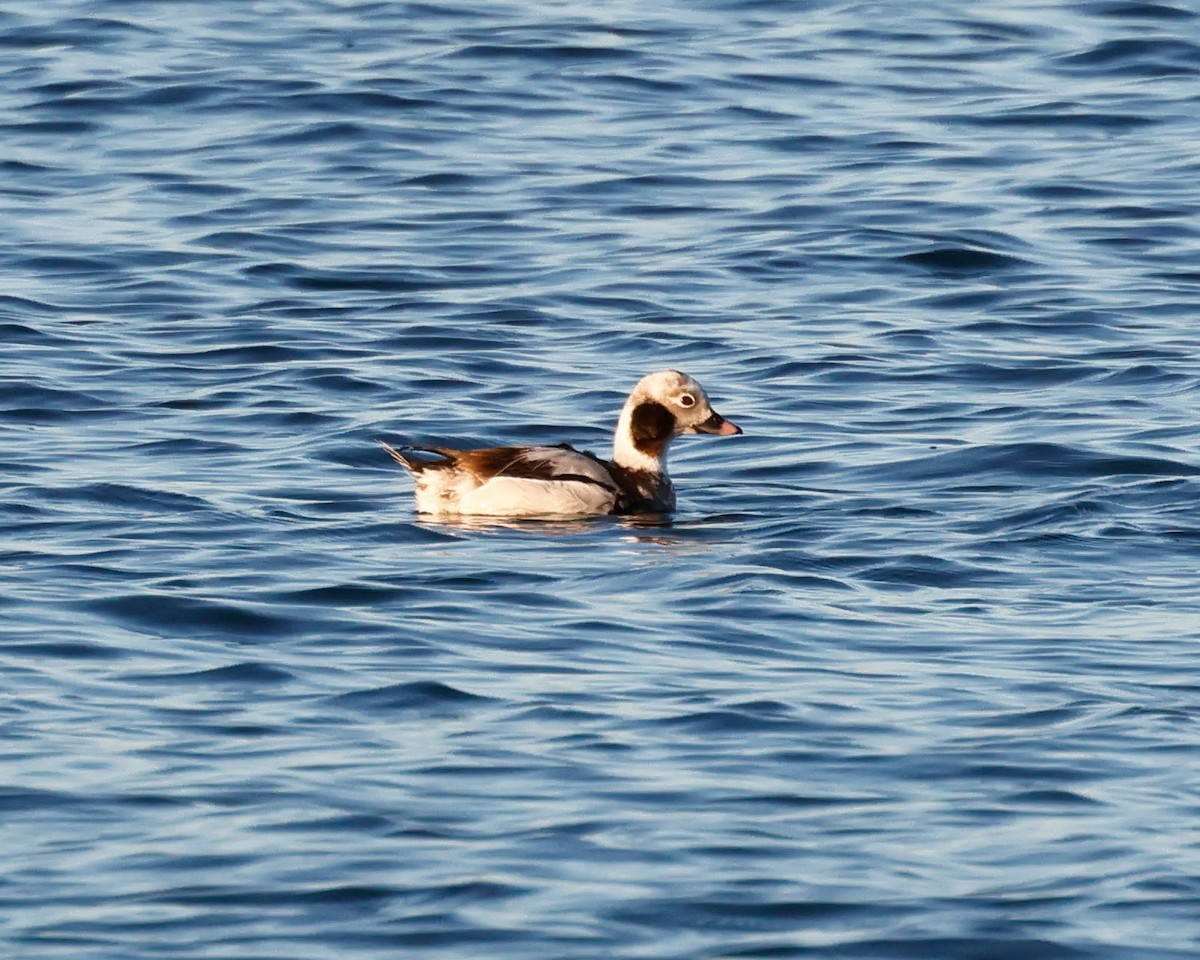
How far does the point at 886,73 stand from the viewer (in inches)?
1049

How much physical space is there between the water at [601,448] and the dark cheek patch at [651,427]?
61 cm

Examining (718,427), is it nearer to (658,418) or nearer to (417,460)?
(658,418)

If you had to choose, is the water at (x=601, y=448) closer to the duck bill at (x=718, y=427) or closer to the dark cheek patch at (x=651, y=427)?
the duck bill at (x=718, y=427)

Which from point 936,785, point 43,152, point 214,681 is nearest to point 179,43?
point 43,152

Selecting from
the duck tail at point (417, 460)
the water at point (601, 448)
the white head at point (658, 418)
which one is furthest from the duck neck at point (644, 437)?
the duck tail at point (417, 460)

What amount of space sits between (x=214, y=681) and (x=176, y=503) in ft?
11.9

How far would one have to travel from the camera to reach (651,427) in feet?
48.5

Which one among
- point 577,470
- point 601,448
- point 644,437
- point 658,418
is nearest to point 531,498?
point 577,470

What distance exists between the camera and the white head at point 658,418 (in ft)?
48.2

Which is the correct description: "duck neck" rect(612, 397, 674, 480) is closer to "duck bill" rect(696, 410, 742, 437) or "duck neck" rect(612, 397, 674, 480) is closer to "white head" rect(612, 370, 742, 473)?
"white head" rect(612, 370, 742, 473)

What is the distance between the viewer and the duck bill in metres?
15.0

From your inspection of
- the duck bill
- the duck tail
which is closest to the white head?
the duck bill

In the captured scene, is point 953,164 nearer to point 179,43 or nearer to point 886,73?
point 886,73

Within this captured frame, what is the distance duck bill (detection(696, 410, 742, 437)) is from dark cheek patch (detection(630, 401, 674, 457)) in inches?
7.5
